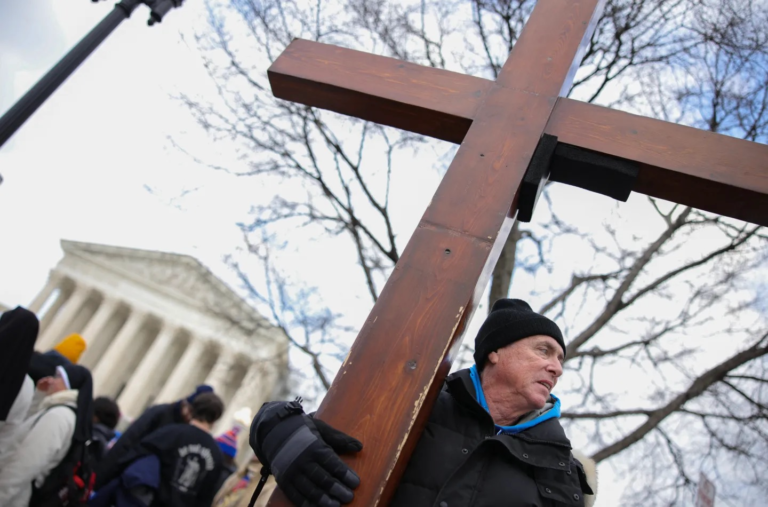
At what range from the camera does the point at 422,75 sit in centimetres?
247

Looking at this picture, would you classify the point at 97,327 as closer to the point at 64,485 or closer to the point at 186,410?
the point at 186,410

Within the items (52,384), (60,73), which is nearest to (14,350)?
(52,384)

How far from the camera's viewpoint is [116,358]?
4516 centimetres

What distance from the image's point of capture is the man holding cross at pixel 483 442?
1.46 m

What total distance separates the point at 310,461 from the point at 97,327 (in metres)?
50.0

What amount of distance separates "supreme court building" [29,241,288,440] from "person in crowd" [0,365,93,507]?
39.9m

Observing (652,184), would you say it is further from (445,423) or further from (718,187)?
(445,423)

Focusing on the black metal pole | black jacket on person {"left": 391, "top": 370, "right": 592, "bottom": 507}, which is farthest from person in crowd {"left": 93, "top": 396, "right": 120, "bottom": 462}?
black jacket on person {"left": 391, "top": 370, "right": 592, "bottom": 507}

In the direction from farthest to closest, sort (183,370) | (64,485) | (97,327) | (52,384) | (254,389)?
(97,327) < (183,370) < (254,389) < (52,384) < (64,485)

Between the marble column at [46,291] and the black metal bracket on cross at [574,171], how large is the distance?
5255cm

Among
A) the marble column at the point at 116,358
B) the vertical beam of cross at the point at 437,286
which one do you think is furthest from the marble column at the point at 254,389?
the marble column at the point at 116,358

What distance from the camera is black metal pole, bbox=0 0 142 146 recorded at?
166 inches

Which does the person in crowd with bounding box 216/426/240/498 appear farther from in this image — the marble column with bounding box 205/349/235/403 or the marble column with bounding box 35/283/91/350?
the marble column with bounding box 35/283/91/350

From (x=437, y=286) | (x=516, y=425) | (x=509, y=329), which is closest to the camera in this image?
(x=437, y=286)
